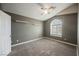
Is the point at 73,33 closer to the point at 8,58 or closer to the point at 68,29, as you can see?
the point at 68,29

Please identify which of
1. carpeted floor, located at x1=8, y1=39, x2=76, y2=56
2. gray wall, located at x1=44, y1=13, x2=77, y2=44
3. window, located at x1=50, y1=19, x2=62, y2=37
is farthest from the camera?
window, located at x1=50, y1=19, x2=62, y2=37

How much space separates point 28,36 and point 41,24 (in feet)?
7.65

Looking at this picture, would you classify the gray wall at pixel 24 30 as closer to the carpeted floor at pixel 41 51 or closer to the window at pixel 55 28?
the carpeted floor at pixel 41 51

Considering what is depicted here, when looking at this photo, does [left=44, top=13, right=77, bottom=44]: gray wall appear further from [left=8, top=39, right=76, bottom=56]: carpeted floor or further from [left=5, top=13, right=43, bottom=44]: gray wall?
[left=5, top=13, right=43, bottom=44]: gray wall

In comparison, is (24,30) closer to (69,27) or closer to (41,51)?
(41,51)

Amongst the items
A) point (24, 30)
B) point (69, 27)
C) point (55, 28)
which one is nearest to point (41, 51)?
point (24, 30)

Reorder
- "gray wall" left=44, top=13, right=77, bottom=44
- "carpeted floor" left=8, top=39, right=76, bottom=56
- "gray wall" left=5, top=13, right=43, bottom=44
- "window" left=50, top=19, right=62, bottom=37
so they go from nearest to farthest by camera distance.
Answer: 1. "carpeted floor" left=8, top=39, right=76, bottom=56
2. "gray wall" left=5, top=13, right=43, bottom=44
3. "gray wall" left=44, top=13, right=77, bottom=44
4. "window" left=50, top=19, right=62, bottom=37

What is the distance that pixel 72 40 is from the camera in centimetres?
485

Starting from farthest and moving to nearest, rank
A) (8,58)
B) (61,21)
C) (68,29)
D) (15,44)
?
(61,21)
(68,29)
(15,44)
(8,58)

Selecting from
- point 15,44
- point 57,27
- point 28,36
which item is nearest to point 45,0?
point 15,44

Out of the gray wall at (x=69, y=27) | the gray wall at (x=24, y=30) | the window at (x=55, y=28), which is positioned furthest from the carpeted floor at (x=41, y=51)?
the window at (x=55, y=28)

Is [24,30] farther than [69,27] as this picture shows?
No

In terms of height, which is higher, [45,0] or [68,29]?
[45,0]

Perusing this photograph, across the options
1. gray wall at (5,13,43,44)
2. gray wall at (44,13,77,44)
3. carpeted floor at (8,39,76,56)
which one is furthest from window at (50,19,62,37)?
carpeted floor at (8,39,76,56)
